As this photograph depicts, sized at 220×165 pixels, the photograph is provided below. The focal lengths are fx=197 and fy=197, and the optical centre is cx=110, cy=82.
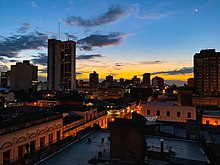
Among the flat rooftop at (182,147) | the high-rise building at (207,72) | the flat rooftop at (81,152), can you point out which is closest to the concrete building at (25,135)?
the flat rooftop at (81,152)

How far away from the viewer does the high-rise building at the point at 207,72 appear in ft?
546

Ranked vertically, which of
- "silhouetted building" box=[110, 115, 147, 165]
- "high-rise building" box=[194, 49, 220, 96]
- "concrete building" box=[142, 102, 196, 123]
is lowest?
"concrete building" box=[142, 102, 196, 123]

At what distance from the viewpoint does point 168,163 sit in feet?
54.4

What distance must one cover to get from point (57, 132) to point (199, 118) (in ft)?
118

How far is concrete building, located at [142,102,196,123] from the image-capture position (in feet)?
162

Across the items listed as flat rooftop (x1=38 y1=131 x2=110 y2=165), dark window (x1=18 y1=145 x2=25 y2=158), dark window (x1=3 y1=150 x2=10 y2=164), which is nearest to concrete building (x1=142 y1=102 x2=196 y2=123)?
flat rooftop (x1=38 y1=131 x2=110 y2=165)

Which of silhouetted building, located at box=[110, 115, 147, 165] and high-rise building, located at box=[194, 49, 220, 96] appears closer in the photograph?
silhouetted building, located at box=[110, 115, 147, 165]

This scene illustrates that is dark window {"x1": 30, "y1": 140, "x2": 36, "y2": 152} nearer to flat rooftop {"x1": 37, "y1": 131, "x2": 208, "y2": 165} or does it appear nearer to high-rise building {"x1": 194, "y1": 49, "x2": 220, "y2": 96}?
flat rooftop {"x1": 37, "y1": 131, "x2": 208, "y2": 165}

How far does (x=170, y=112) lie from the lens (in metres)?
50.7

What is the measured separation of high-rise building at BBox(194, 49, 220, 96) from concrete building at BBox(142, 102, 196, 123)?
127858 millimetres

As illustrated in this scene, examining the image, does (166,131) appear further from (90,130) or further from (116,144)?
(116,144)

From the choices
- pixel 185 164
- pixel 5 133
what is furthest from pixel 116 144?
pixel 5 133

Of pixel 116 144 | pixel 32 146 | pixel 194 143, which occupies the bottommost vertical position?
pixel 32 146

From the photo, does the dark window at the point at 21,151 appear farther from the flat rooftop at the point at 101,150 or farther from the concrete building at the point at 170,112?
the concrete building at the point at 170,112
